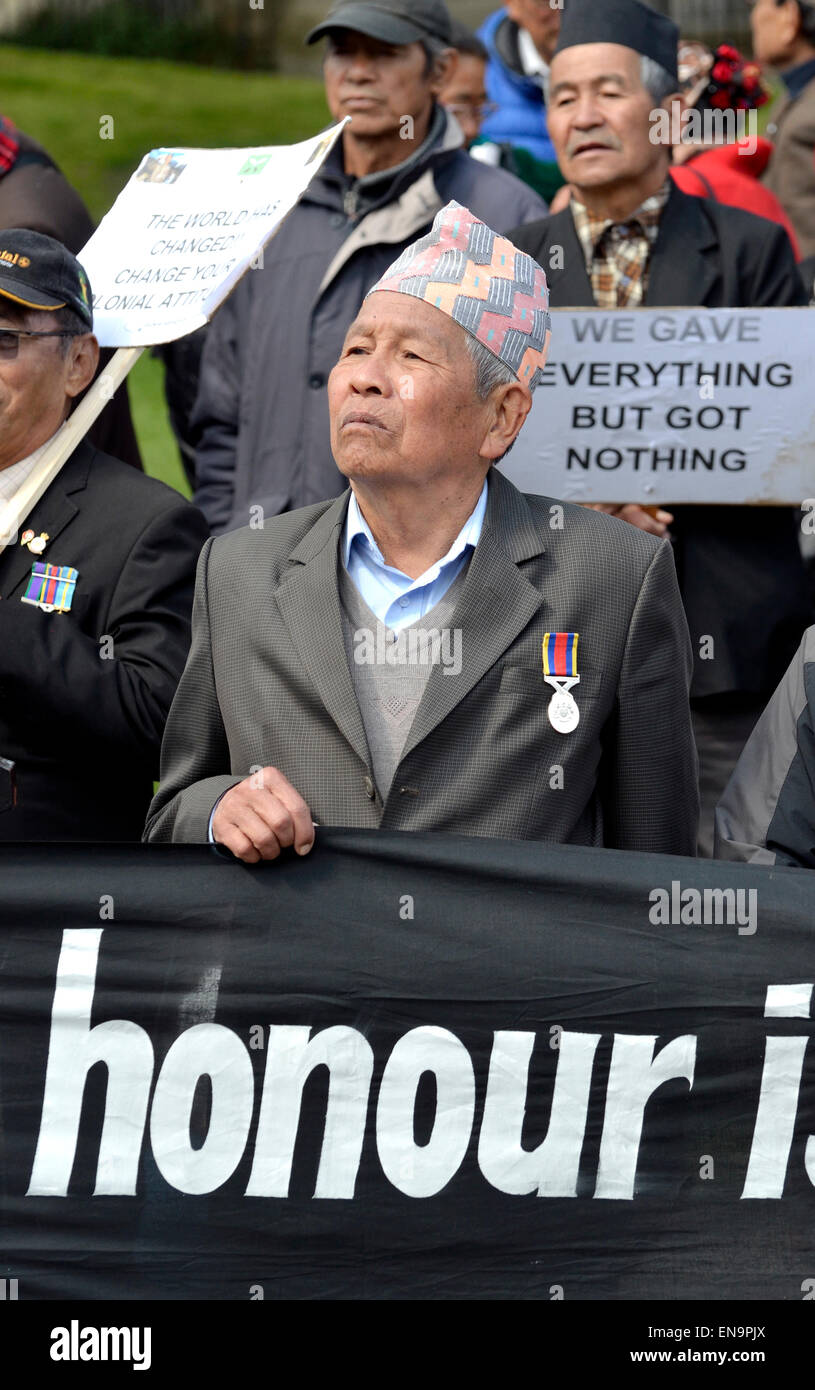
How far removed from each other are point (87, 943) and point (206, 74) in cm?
2847

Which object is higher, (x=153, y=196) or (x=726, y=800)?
(x=153, y=196)

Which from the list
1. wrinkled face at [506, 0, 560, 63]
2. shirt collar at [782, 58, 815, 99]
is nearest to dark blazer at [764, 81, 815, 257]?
shirt collar at [782, 58, 815, 99]

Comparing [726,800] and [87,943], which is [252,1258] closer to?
[87,943]

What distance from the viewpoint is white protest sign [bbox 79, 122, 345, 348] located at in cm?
479

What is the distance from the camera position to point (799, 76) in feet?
25.6

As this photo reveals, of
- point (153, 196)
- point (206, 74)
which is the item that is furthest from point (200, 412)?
point (206, 74)

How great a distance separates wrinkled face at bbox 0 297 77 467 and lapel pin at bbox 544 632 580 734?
4.84 ft

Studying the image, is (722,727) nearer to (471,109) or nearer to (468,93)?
(471,109)

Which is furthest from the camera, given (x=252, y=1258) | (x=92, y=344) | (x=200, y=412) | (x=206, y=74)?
(x=206, y=74)

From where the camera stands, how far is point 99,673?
14.1 ft

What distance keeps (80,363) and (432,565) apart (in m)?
1.33

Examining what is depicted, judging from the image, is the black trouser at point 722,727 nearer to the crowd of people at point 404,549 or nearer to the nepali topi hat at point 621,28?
the crowd of people at point 404,549

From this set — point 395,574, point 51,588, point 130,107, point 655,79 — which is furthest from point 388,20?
point 130,107

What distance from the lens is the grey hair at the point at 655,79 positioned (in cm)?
564
